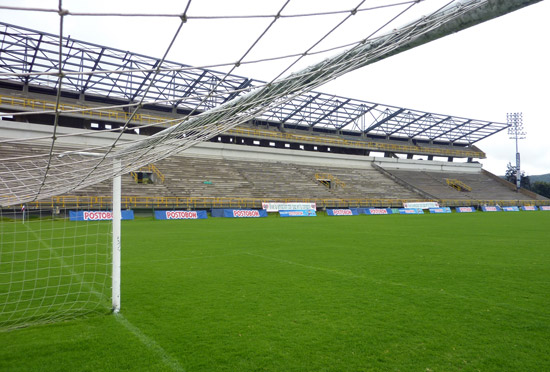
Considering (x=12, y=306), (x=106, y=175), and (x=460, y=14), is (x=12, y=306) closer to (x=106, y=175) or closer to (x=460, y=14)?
(x=106, y=175)

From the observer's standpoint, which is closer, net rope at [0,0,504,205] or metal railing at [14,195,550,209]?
net rope at [0,0,504,205]

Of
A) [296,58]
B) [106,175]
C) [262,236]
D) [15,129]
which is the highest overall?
[15,129]

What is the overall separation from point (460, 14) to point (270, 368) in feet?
11.3

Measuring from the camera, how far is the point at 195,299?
19.6 ft

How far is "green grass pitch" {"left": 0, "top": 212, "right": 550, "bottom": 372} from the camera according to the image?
12.3 feet

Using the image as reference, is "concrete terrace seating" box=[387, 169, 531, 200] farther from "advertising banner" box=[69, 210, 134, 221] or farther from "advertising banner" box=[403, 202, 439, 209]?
"advertising banner" box=[69, 210, 134, 221]

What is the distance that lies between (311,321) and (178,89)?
33885mm

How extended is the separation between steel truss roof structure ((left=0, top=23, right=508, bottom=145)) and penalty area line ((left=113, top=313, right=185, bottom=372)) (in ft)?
30.7

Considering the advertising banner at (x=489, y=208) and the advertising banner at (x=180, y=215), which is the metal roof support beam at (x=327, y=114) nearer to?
the advertising banner at (x=489, y=208)

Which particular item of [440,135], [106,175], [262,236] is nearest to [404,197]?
[440,135]

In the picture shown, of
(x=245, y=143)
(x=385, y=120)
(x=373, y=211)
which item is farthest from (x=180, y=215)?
(x=385, y=120)

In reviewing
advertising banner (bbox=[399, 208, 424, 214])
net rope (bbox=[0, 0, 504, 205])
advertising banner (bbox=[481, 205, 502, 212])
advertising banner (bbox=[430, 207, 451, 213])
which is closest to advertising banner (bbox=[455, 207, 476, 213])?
advertising banner (bbox=[481, 205, 502, 212])

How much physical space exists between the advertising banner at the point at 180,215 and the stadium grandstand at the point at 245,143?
1378 millimetres

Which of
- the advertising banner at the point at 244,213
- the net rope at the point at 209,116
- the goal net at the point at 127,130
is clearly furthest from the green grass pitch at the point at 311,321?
the advertising banner at the point at 244,213
